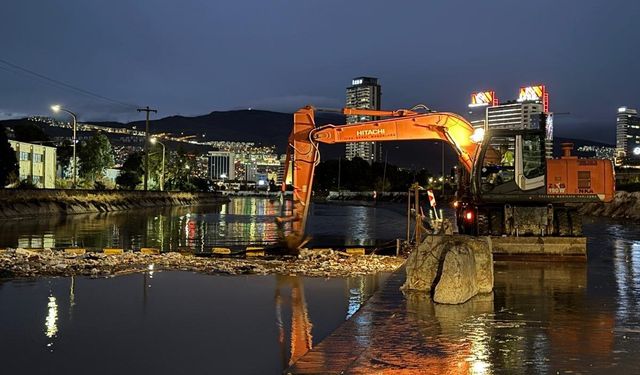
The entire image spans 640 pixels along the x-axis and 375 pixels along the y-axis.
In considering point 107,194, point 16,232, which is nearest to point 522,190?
point 16,232

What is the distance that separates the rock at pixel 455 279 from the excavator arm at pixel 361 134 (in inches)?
362

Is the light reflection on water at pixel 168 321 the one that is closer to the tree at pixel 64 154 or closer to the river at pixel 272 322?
the river at pixel 272 322

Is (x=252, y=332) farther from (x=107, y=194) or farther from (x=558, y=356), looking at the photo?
(x=107, y=194)

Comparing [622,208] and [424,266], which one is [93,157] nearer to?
[622,208]

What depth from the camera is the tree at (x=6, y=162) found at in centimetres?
7256

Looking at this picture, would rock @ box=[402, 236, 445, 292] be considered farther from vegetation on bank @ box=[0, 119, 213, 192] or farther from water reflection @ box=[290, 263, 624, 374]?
vegetation on bank @ box=[0, 119, 213, 192]

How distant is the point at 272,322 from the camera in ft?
36.5

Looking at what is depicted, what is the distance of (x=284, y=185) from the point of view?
21.3m

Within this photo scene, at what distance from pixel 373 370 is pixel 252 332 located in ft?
11.6

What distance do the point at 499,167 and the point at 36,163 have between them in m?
85.6

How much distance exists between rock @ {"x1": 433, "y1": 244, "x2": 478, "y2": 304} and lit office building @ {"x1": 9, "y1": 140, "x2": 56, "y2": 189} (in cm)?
8143

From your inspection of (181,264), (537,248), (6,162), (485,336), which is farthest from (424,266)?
(6,162)

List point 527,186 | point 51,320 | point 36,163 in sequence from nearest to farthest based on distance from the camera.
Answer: point 51,320, point 527,186, point 36,163

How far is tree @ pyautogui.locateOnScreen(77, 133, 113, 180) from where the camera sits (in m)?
100
